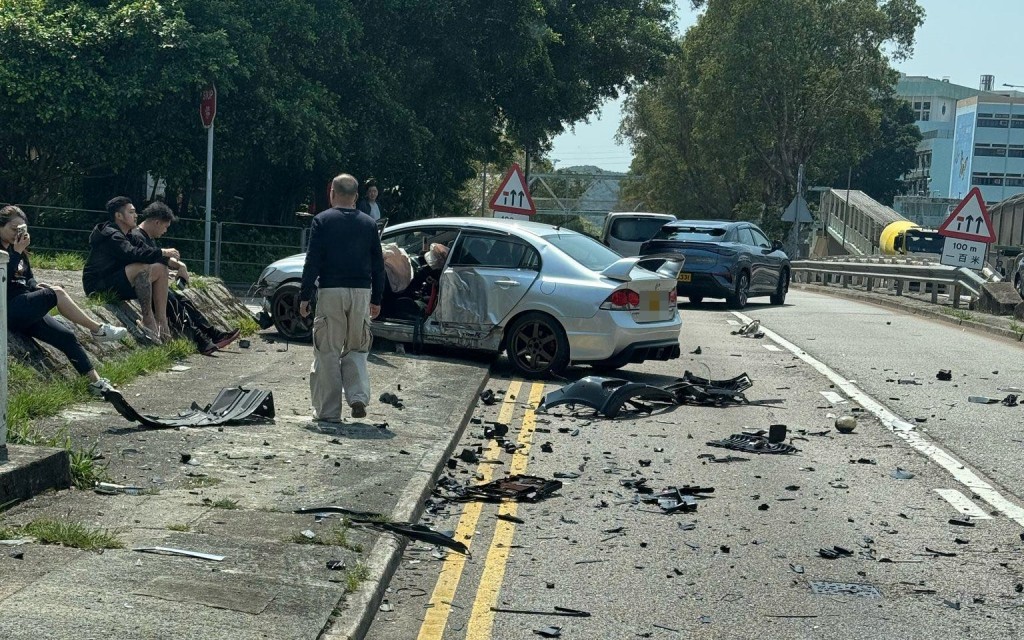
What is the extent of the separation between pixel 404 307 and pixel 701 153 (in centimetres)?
6140

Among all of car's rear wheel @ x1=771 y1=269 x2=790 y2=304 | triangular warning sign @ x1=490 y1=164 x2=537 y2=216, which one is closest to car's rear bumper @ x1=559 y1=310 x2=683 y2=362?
triangular warning sign @ x1=490 y1=164 x2=537 y2=216

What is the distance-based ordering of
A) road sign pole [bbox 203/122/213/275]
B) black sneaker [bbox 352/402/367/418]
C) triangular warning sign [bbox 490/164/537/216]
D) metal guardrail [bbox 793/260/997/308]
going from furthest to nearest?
metal guardrail [bbox 793/260/997/308] < triangular warning sign [bbox 490/164/537/216] < road sign pole [bbox 203/122/213/275] < black sneaker [bbox 352/402/367/418]

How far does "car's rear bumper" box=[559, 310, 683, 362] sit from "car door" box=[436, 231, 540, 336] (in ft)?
2.31

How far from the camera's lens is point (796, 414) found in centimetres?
1174

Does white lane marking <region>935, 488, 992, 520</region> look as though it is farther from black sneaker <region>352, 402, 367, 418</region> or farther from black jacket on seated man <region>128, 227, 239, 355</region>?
black jacket on seated man <region>128, 227, 239, 355</region>

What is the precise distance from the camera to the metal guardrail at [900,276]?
27531 mm

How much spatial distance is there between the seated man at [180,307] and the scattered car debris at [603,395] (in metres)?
4.11

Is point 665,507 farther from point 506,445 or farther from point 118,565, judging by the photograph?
point 118,565

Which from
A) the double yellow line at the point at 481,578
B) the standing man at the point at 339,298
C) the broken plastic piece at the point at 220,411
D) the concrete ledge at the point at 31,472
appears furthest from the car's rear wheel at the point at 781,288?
the concrete ledge at the point at 31,472

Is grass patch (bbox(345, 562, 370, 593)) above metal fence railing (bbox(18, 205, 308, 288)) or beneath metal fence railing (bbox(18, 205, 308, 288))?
beneath

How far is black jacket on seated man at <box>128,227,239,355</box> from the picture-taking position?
1395 centimetres

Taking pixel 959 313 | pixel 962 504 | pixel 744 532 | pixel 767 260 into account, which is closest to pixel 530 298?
pixel 962 504

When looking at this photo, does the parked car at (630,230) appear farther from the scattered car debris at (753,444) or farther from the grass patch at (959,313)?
the scattered car debris at (753,444)

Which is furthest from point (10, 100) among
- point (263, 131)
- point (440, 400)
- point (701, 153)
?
point (701, 153)
